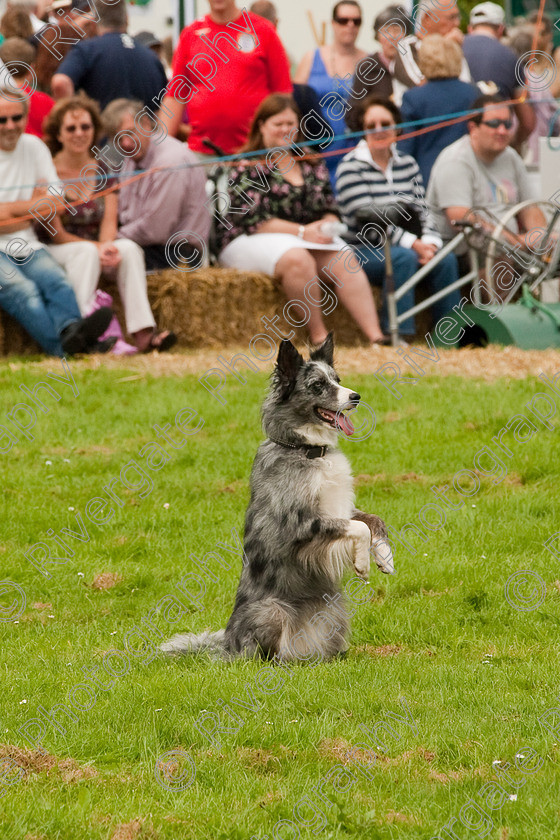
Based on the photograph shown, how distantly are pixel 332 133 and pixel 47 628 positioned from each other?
28.0ft

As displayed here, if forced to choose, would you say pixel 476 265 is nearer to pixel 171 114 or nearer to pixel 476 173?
pixel 476 173

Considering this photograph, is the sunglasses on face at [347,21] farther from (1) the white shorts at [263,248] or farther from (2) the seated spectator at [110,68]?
(1) the white shorts at [263,248]

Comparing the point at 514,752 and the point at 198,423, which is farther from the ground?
the point at 514,752

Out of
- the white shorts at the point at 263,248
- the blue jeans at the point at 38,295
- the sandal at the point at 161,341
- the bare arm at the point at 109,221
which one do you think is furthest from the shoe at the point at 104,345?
the white shorts at the point at 263,248

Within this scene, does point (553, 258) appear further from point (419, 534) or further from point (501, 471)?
point (419, 534)

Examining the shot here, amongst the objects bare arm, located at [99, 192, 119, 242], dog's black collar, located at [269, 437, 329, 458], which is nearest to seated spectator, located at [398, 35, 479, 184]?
bare arm, located at [99, 192, 119, 242]

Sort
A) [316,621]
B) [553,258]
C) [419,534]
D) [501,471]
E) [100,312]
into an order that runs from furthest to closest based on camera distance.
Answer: [553,258] < [100,312] < [501,471] < [419,534] < [316,621]

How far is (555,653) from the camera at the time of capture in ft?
19.4

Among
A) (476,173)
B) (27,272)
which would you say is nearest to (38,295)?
(27,272)

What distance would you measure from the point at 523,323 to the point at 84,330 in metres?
4.41

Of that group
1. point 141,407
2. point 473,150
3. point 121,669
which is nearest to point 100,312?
point 141,407

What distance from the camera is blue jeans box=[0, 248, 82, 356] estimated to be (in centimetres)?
1162

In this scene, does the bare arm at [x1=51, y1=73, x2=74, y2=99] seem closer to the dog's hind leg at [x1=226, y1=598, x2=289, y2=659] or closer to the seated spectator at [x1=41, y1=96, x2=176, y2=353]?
the seated spectator at [x1=41, y1=96, x2=176, y2=353]

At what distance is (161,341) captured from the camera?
40.8 ft
